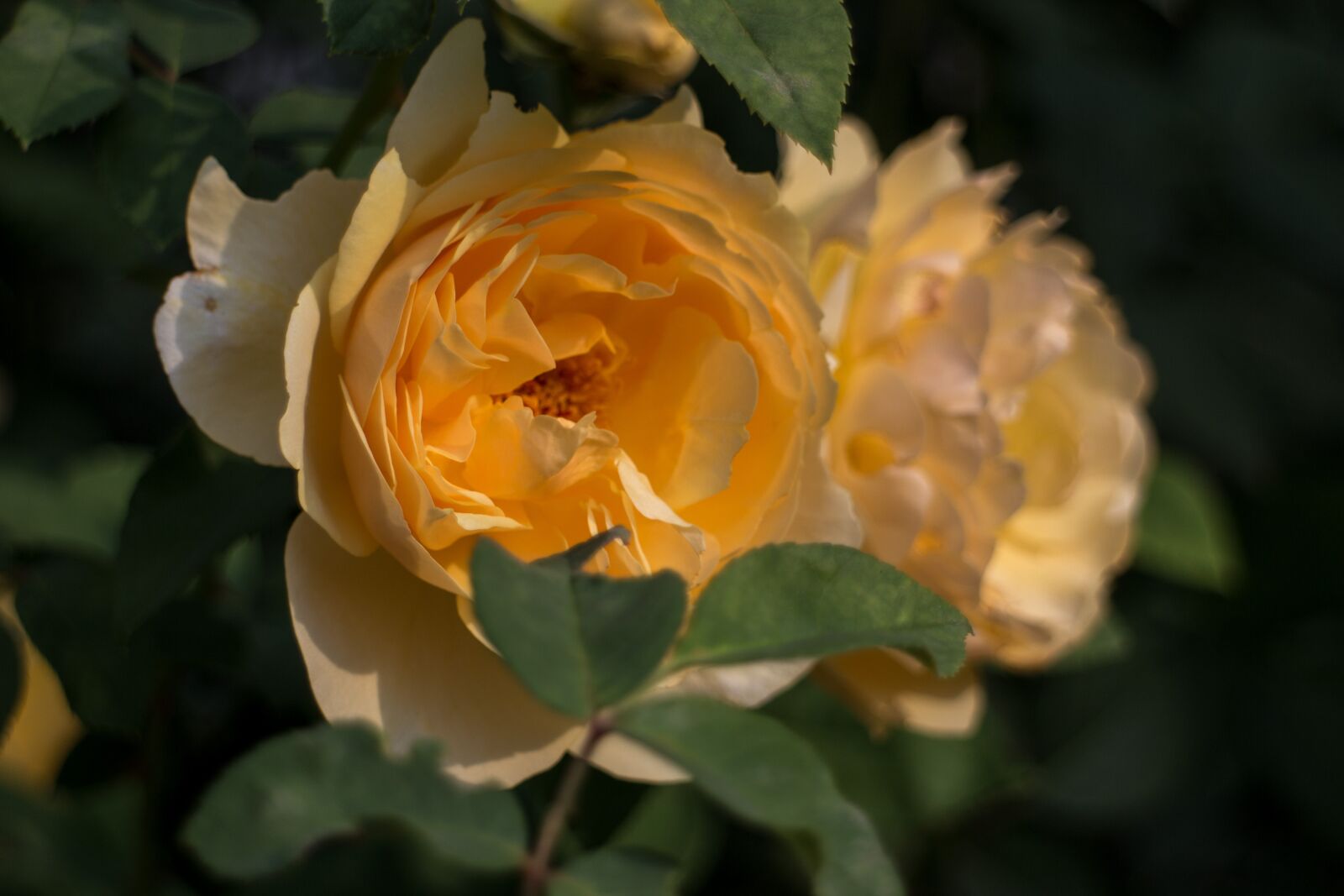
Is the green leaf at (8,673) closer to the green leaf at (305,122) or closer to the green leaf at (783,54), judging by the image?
the green leaf at (305,122)

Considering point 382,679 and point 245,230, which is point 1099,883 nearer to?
→ point 382,679

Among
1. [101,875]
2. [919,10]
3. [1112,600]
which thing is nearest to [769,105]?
[101,875]

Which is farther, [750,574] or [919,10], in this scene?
[919,10]

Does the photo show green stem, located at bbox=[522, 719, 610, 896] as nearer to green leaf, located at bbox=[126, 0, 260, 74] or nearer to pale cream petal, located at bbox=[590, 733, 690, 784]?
pale cream petal, located at bbox=[590, 733, 690, 784]

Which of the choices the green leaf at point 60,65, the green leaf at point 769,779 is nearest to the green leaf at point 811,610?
the green leaf at point 769,779

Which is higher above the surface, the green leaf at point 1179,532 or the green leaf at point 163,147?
the green leaf at point 163,147

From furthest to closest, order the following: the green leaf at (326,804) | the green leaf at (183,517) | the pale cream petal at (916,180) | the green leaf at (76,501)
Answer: the green leaf at (76,501)
the pale cream petal at (916,180)
the green leaf at (183,517)
the green leaf at (326,804)

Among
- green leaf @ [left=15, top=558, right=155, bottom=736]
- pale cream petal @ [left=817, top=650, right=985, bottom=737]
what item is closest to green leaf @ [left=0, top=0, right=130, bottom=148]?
green leaf @ [left=15, top=558, right=155, bottom=736]
